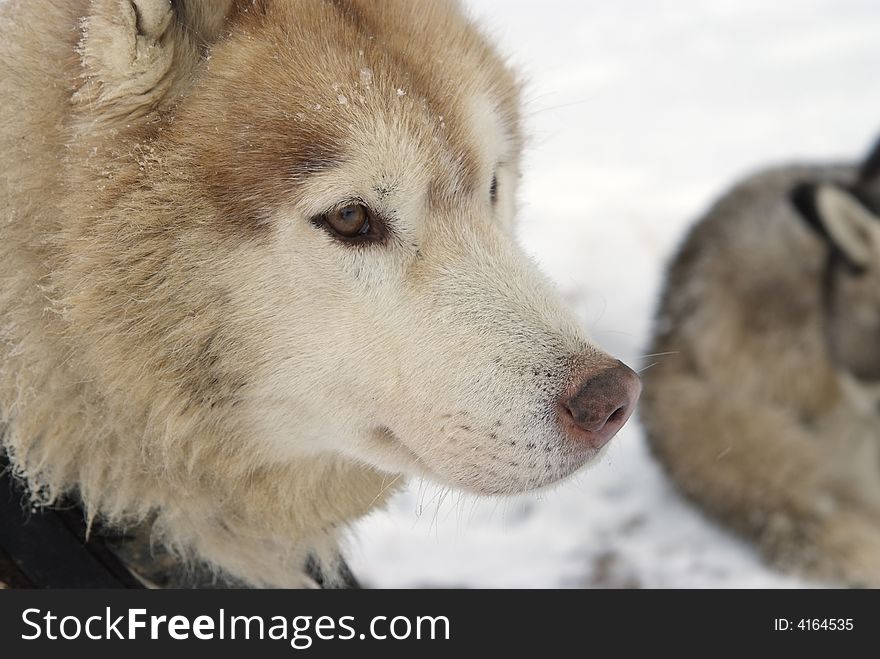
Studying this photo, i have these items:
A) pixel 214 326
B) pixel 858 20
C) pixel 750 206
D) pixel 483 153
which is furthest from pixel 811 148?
pixel 214 326

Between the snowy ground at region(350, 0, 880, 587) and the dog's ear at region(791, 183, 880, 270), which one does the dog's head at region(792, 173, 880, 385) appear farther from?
the snowy ground at region(350, 0, 880, 587)

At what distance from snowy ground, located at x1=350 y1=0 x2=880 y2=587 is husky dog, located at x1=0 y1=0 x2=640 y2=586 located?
0.43 metres

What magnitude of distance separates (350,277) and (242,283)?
0.22m

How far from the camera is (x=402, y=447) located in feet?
6.95

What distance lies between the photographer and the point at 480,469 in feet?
6.81

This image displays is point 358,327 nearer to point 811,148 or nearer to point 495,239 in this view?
point 495,239

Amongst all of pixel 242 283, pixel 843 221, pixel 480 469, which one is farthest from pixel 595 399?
pixel 843 221

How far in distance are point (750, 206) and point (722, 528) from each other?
5.98 ft

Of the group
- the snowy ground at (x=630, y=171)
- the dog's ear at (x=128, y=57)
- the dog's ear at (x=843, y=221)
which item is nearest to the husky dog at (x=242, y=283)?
the dog's ear at (x=128, y=57)

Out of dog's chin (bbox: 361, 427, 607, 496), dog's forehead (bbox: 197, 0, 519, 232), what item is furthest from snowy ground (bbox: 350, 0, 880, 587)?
dog's forehead (bbox: 197, 0, 519, 232)

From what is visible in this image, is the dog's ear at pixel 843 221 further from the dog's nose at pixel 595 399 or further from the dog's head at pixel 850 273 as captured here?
the dog's nose at pixel 595 399

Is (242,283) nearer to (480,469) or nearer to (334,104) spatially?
(334,104)

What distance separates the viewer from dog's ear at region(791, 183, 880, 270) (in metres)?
4.84

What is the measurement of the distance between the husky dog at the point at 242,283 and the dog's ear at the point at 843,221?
3.21 metres
